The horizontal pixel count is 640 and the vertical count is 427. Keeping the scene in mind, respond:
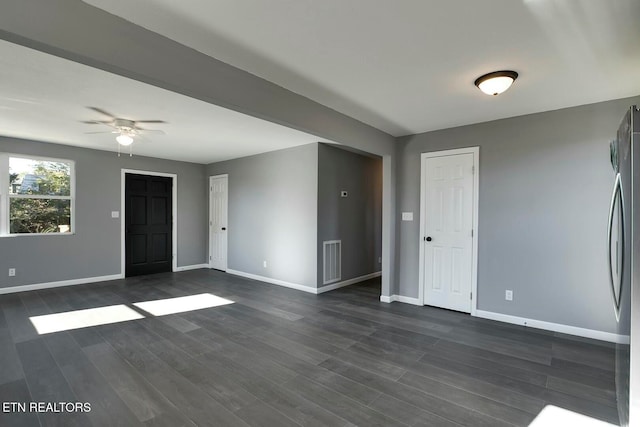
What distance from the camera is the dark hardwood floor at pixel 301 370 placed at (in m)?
1.97

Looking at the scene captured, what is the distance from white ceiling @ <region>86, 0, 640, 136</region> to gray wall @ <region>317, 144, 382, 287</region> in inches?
83.8

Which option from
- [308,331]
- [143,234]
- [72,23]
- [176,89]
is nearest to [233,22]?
[176,89]

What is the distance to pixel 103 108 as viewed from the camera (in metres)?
3.34

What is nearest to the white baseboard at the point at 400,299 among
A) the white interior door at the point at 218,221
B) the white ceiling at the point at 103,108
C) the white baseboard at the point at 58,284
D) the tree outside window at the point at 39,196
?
the white ceiling at the point at 103,108

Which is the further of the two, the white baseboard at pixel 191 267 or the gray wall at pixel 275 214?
the white baseboard at pixel 191 267

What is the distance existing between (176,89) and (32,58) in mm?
1227

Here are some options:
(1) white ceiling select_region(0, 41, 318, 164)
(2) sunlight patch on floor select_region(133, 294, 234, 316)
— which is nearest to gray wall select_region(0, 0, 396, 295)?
(1) white ceiling select_region(0, 41, 318, 164)

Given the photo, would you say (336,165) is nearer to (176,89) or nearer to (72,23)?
(176,89)

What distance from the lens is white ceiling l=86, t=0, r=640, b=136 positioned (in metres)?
1.72

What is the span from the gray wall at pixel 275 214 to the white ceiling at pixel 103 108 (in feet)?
1.14

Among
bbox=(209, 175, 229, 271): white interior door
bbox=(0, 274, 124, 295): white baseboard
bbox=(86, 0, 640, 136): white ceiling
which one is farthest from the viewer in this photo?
bbox=(209, 175, 229, 271): white interior door

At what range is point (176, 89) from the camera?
2.05 metres

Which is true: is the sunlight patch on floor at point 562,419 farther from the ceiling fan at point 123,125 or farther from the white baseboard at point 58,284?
the white baseboard at point 58,284

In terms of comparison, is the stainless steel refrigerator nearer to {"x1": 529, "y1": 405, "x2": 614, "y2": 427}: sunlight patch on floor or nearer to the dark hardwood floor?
{"x1": 529, "y1": 405, "x2": 614, "y2": 427}: sunlight patch on floor
